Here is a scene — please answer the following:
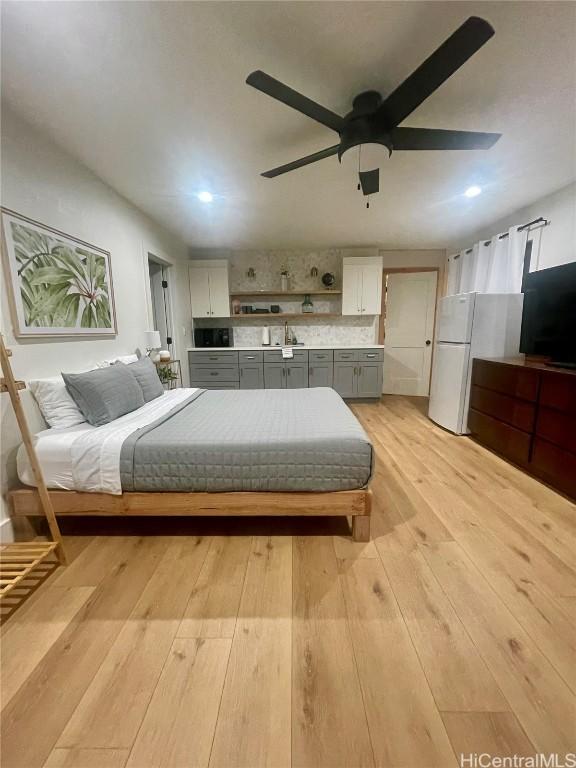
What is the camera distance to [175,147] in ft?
6.54

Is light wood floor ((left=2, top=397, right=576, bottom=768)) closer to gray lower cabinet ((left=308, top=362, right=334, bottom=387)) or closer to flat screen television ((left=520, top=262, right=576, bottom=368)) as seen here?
flat screen television ((left=520, top=262, right=576, bottom=368))

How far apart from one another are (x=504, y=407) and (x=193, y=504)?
2.74 meters

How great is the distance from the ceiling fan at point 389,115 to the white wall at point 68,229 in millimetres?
1486

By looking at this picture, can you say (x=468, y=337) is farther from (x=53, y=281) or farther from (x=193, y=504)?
(x=53, y=281)

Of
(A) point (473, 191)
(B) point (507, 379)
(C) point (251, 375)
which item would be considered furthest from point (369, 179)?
(C) point (251, 375)

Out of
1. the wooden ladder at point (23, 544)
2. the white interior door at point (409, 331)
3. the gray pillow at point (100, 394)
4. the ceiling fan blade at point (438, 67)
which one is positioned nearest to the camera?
the ceiling fan blade at point (438, 67)

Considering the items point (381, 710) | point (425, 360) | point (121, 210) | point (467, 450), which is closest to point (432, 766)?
point (381, 710)

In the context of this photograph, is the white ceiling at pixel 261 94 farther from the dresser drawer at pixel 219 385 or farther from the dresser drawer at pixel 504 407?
the dresser drawer at pixel 219 385

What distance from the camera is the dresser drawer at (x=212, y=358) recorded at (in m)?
4.34

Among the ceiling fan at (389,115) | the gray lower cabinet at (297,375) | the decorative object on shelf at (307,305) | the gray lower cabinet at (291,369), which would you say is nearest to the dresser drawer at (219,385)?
the gray lower cabinet at (291,369)

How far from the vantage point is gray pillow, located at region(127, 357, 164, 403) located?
7.79 feet

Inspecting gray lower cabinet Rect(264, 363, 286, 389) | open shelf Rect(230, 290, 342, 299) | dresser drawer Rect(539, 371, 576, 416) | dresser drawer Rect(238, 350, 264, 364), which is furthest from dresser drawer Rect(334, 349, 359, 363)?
dresser drawer Rect(539, 371, 576, 416)

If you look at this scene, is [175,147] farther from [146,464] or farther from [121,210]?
[146,464]

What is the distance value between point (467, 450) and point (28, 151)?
4.07 m
